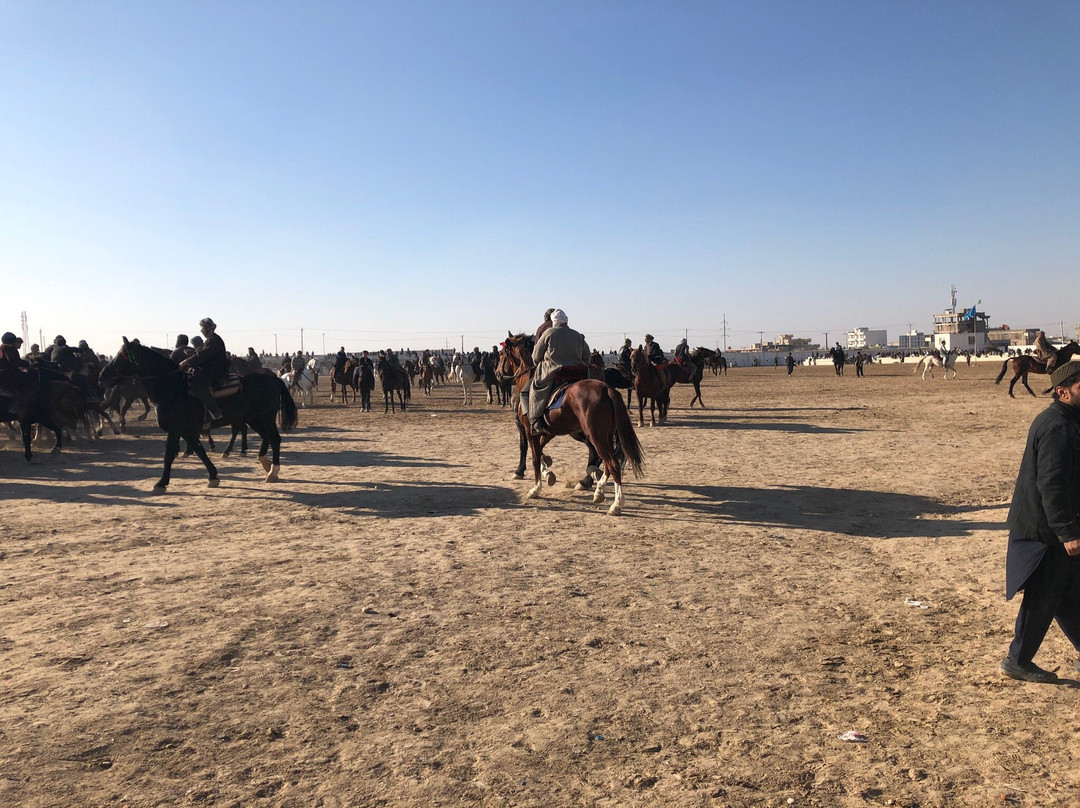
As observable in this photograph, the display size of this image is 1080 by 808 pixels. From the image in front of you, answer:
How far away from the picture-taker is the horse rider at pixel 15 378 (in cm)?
1397

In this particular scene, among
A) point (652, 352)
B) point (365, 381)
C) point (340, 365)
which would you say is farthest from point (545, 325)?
point (340, 365)

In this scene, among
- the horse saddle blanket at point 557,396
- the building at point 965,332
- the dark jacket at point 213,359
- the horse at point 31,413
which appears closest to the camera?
the horse saddle blanket at point 557,396

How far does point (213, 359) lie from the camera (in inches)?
446

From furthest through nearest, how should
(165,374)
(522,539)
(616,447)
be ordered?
(165,374) → (616,447) → (522,539)

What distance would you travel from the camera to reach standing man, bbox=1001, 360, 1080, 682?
13.2 ft

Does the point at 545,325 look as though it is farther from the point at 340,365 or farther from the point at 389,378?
the point at 340,365

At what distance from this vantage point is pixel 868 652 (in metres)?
4.96

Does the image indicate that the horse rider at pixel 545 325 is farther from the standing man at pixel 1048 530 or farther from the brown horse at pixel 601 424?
the standing man at pixel 1048 530

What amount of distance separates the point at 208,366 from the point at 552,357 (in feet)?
17.7

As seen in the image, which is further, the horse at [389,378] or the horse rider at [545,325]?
the horse at [389,378]

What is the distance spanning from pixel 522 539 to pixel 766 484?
4810 mm

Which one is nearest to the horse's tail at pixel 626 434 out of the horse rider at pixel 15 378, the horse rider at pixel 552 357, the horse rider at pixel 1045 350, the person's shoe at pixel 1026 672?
the horse rider at pixel 552 357

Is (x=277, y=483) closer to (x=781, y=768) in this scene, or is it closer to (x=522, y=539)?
(x=522, y=539)

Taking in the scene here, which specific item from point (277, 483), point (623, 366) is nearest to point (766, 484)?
point (277, 483)
